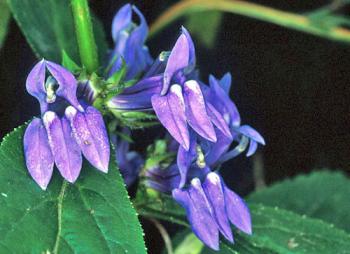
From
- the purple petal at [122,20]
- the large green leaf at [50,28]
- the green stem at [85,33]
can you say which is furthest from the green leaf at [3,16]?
the green stem at [85,33]

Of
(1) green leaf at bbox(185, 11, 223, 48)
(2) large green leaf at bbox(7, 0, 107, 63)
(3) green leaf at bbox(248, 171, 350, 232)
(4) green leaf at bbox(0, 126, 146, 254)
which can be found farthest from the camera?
(1) green leaf at bbox(185, 11, 223, 48)

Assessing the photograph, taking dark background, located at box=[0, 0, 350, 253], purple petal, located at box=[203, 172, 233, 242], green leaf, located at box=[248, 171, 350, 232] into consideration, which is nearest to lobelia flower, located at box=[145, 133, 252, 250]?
purple petal, located at box=[203, 172, 233, 242]

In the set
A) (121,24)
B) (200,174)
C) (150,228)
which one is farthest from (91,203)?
(150,228)

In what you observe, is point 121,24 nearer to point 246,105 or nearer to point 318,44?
point 246,105

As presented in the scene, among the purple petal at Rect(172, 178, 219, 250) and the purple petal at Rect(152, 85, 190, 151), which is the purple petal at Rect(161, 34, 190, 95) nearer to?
the purple petal at Rect(152, 85, 190, 151)

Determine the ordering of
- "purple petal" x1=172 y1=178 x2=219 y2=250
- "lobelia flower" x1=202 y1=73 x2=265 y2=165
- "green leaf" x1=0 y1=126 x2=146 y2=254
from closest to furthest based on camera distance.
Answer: "green leaf" x1=0 y1=126 x2=146 y2=254, "purple petal" x1=172 y1=178 x2=219 y2=250, "lobelia flower" x1=202 y1=73 x2=265 y2=165

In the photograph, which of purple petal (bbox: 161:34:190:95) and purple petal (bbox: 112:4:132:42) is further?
purple petal (bbox: 112:4:132:42)

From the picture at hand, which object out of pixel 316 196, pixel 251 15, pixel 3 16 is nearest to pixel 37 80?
pixel 3 16

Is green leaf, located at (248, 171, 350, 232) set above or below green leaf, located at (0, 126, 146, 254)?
A: below
